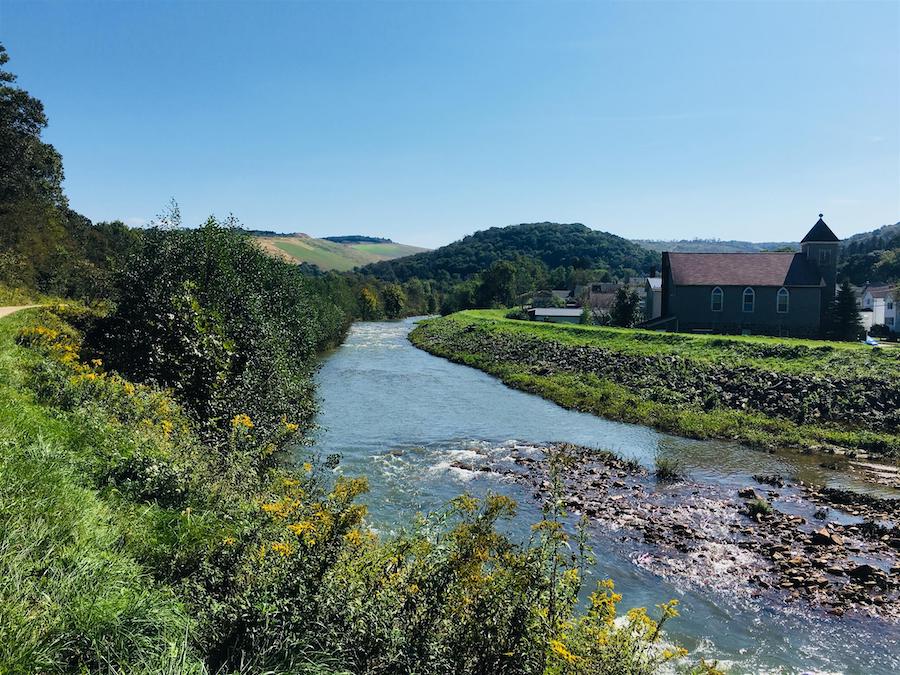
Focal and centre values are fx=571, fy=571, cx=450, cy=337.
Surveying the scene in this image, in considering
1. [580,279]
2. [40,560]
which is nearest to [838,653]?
[40,560]

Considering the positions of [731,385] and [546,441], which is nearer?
[546,441]

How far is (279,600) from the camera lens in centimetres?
518

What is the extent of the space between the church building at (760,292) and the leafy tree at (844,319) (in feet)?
2.70

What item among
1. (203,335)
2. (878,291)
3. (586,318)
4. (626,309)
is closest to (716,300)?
(626,309)

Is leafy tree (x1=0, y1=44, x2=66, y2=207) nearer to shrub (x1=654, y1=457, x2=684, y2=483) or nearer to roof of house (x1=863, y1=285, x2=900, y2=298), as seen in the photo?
shrub (x1=654, y1=457, x2=684, y2=483)

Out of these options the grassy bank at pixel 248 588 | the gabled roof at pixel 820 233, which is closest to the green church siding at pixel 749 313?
the gabled roof at pixel 820 233

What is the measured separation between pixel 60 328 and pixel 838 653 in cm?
2107

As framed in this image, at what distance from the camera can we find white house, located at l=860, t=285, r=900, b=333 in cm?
7744

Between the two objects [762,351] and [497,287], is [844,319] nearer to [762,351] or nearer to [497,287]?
[762,351]

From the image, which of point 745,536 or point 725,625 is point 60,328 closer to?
point 725,625

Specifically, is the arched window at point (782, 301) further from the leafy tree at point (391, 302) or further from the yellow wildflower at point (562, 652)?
the leafy tree at point (391, 302)

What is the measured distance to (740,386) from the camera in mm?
29688

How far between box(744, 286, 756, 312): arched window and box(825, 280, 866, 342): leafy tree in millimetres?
6108

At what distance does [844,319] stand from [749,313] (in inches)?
288
